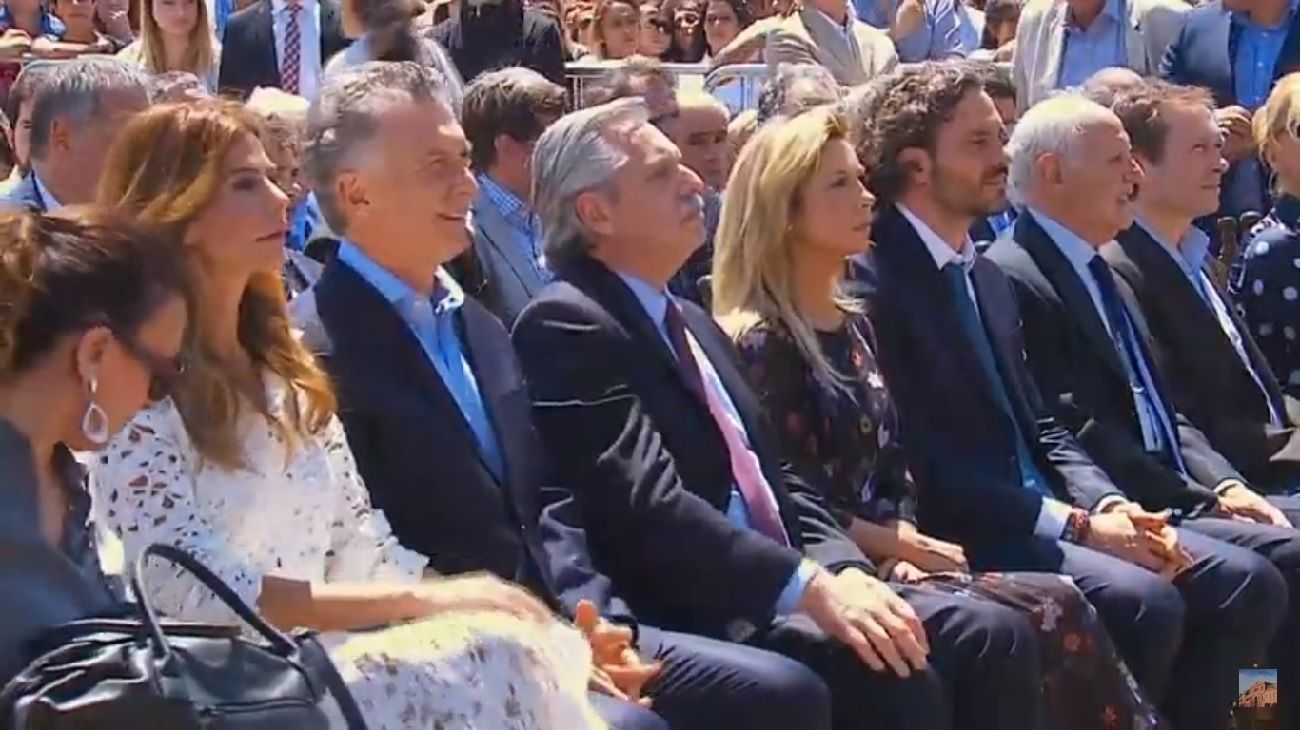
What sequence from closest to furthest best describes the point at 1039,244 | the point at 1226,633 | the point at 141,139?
the point at 141,139 < the point at 1226,633 < the point at 1039,244

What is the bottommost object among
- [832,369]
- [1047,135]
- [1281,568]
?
[1281,568]

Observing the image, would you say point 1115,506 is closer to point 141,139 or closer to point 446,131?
point 446,131

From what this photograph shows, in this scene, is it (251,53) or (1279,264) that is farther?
(251,53)

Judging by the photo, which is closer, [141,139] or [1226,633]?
[141,139]

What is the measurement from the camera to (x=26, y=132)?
15.2ft

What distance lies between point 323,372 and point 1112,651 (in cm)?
164

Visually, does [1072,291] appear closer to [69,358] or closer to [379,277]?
[379,277]

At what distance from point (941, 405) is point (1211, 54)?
141 inches

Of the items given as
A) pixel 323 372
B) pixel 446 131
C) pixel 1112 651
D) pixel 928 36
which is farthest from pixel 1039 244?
pixel 928 36

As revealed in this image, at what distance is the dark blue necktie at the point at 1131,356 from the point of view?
15.9 ft

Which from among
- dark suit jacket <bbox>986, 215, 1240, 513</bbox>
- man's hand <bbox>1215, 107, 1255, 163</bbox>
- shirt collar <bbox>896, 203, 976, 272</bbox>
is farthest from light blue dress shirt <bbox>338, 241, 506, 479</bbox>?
man's hand <bbox>1215, 107, 1255, 163</bbox>

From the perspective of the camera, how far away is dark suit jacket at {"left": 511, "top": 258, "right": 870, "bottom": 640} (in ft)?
12.2

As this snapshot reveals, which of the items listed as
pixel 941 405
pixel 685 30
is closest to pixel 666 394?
pixel 941 405

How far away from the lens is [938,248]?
4.53 m
